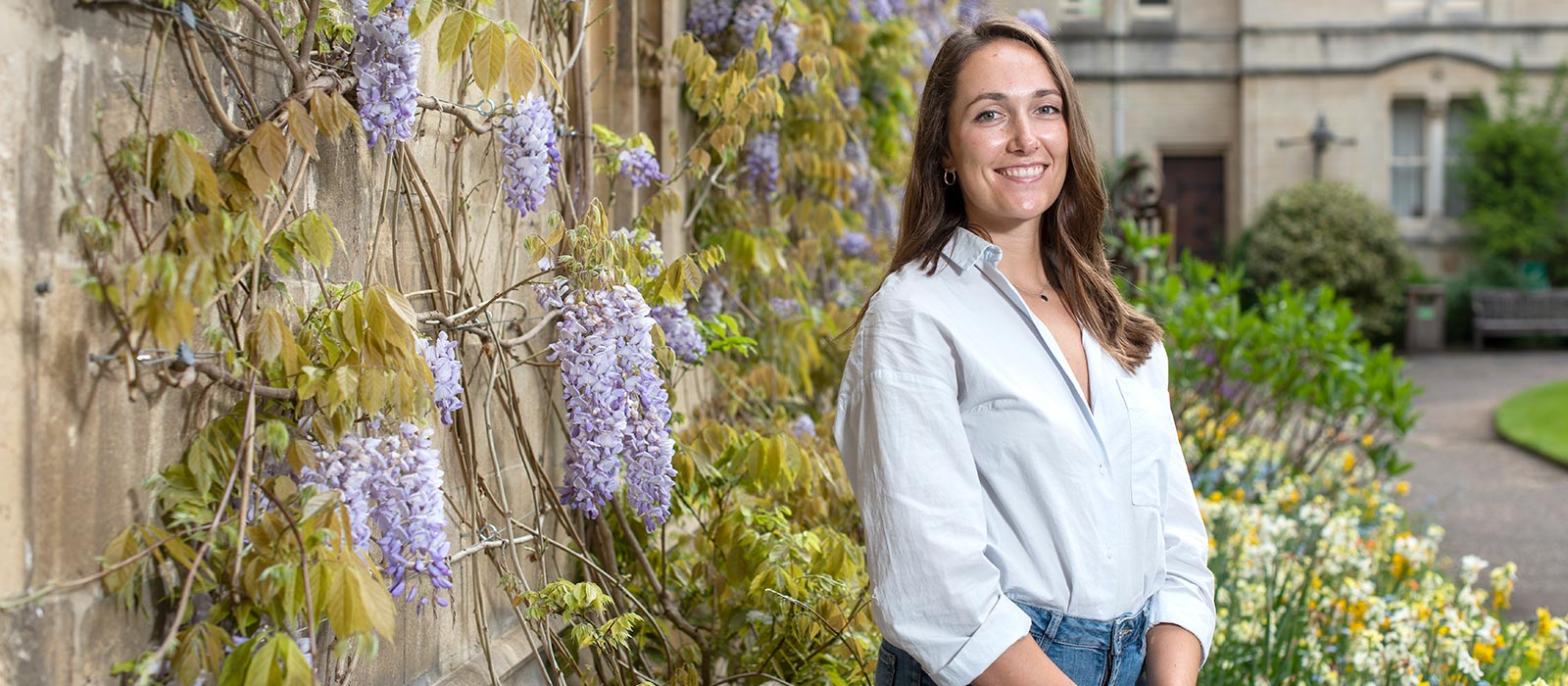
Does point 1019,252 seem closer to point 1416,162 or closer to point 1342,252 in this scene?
point 1342,252

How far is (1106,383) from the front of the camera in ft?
5.48

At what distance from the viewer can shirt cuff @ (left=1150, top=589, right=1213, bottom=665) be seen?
1.71 metres

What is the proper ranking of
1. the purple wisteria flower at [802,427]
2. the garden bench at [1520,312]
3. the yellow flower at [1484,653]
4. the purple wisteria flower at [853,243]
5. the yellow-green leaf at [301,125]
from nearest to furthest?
the yellow-green leaf at [301,125], the yellow flower at [1484,653], the purple wisteria flower at [802,427], the purple wisteria flower at [853,243], the garden bench at [1520,312]

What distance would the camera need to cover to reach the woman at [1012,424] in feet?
4.75

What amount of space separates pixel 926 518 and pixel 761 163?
2343 mm

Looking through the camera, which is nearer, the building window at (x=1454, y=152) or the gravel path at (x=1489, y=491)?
the gravel path at (x=1489, y=491)

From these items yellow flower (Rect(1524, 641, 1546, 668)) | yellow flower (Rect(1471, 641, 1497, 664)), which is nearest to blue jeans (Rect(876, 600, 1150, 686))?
yellow flower (Rect(1471, 641, 1497, 664))

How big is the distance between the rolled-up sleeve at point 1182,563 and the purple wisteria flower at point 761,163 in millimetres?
1991

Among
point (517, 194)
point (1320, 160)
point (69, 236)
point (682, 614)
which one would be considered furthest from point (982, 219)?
point (1320, 160)

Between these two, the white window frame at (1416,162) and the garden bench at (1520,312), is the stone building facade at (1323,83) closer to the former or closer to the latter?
the white window frame at (1416,162)

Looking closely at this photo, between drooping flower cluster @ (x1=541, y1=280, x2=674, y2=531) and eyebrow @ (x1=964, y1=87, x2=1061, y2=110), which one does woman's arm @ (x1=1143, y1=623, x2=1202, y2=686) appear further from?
drooping flower cluster @ (x1=541, y1=280, x2=674, y2=531)

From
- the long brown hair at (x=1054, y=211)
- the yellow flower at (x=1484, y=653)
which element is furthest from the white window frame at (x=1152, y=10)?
the long brown hair at (x=1054, y=211)

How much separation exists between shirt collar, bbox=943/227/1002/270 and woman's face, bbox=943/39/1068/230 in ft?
0.20

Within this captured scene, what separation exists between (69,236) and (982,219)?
102 centimetres
